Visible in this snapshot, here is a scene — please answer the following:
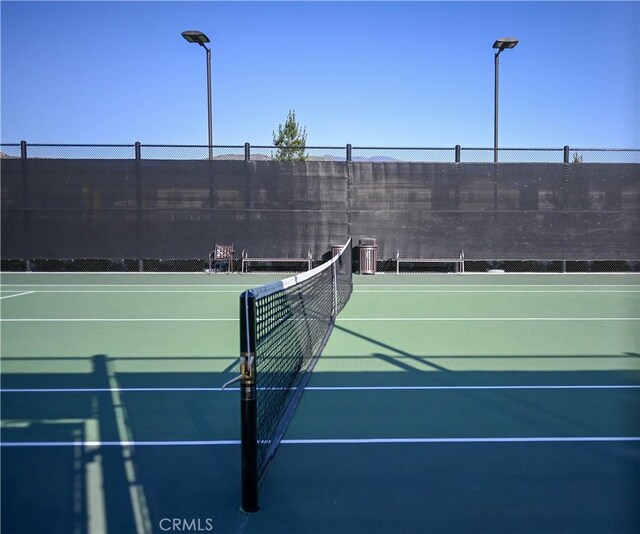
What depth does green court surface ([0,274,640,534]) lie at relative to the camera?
10.3 feet

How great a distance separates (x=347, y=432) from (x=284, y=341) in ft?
5.70

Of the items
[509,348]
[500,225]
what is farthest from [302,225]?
[509,348]

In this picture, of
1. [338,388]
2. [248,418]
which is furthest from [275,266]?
[248,418]

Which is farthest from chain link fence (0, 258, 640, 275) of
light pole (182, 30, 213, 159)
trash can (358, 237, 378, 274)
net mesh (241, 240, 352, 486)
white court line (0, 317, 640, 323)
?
white court line (0, 317, 640, 323)

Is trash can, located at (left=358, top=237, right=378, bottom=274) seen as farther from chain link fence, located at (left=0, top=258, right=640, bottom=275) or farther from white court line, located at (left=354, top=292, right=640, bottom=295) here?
white court line, located at (left=354, top=292, right=640, bottom=295)

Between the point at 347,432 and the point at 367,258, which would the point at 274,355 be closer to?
the point at 347,432

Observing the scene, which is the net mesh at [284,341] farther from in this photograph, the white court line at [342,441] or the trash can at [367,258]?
the trash can at [367,258]

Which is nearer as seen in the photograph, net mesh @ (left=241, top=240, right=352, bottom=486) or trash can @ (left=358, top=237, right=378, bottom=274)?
net mesh @ (left=241, top=240, right=352, bottom=486)

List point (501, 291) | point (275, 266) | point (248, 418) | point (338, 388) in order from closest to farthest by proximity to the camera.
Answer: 1. point (248, 418)
2. point (338, 388)
3. point (501, 291)
4. point (275, 266)

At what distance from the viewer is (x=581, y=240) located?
18078 mm

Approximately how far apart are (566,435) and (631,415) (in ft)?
2.71

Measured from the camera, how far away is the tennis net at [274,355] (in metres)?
3.10

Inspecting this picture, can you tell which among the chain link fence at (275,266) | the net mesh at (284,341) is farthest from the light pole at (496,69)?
the net mesh at (284,341)

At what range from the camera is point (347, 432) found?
4.26 metres
